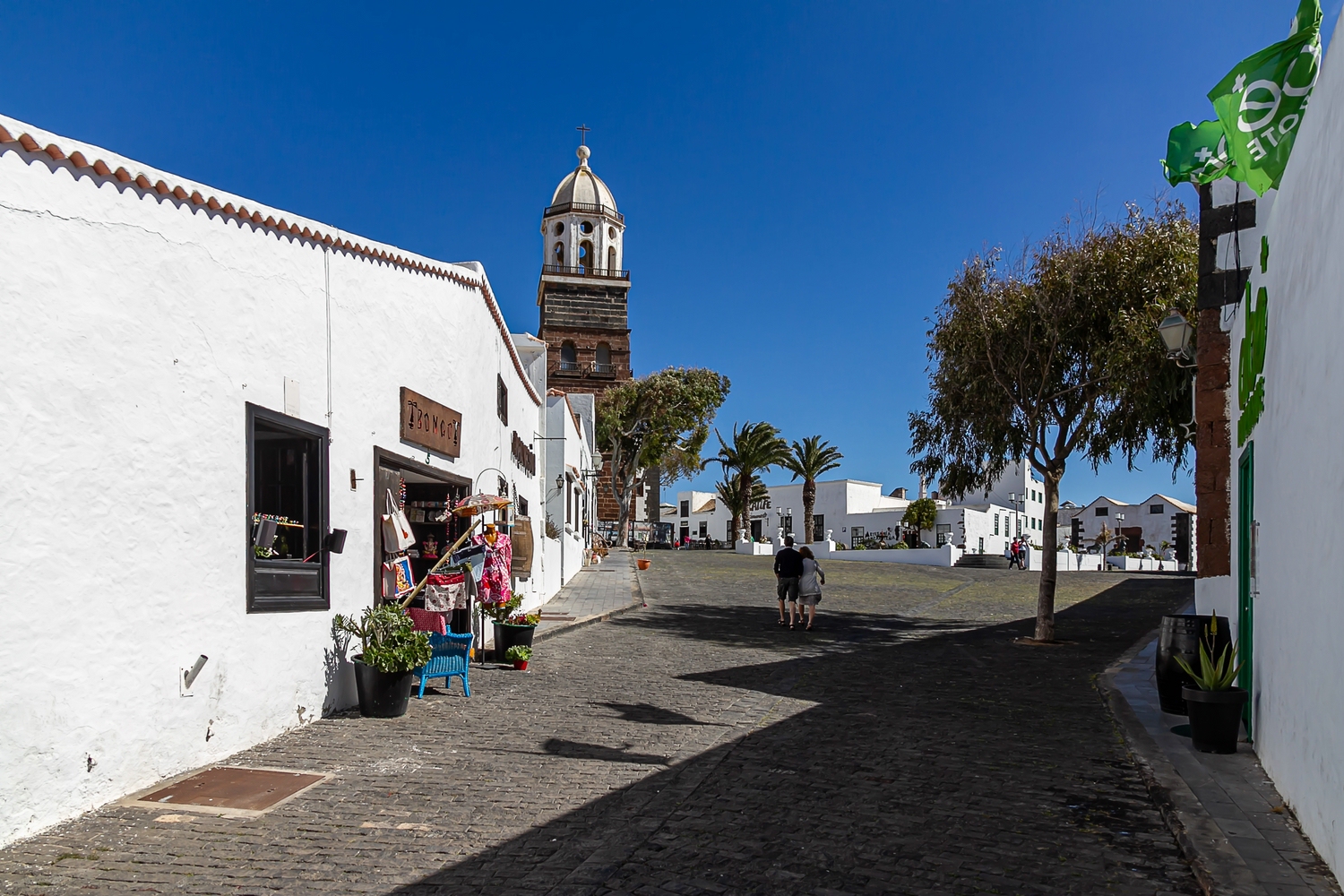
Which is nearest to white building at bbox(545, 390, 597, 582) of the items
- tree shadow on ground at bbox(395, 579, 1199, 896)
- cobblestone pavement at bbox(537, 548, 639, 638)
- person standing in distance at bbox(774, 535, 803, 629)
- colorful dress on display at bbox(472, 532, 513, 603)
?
cobblestone pavement at bbox(537, 548, 639, 638)

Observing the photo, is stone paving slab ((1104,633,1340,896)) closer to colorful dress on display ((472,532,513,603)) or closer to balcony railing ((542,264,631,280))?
colorful dress on display ((472,532,513,603))

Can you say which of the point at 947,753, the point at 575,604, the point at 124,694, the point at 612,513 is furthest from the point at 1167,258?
the point at 612,513

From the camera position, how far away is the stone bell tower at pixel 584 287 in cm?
6122

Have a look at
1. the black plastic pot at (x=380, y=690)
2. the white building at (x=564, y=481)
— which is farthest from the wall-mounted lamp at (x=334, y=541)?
the white building at (x=564, y=481)

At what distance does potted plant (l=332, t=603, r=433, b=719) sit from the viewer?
835 centimetres

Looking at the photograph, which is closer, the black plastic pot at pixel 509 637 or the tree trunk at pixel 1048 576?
the black plastic pot at pixel 509 637

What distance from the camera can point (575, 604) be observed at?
20.1 metres

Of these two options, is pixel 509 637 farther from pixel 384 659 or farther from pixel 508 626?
pixel 384 659

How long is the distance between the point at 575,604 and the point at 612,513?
39975 mm

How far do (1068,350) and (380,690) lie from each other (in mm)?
12231

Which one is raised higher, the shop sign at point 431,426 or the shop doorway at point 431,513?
the shop sign at point 431,426

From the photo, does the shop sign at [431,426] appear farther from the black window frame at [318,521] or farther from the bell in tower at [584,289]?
the bell in tower at [584,289]

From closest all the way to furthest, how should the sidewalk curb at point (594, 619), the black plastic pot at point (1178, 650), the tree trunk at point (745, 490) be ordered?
1. the black plastic pot at point (1178, 650)
2. the sidewalk curb at point (594, 619)
3. the tree trunk at point (745, 490)

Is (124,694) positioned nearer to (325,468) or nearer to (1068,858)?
(325,468)
